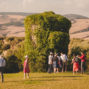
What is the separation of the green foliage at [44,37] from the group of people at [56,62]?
1.26m

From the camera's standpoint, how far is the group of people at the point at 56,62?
25875 mm

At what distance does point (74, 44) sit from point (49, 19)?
724 centimetres

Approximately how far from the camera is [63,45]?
1148 inches

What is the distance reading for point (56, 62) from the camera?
26.5 meters

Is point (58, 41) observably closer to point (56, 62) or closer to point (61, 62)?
point (61, 62)

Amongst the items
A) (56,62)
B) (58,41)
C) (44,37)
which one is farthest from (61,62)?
(44,37)

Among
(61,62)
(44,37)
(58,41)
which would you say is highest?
(44,37)

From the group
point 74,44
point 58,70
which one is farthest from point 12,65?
point 74,44

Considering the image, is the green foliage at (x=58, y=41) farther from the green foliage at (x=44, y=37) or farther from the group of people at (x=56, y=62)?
the group of people at (x=56, y=62)

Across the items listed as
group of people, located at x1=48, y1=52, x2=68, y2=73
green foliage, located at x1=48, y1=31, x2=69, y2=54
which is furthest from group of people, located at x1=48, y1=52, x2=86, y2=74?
green foliage, located at x1=48, y1=31, x2=69, y2=54

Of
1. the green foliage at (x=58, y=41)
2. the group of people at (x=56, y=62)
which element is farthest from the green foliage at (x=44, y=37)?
the group of people at (x=56, y=62)

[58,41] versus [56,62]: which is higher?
[58,41]

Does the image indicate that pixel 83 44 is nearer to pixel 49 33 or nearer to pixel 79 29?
pixel 49 33

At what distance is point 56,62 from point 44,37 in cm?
387
